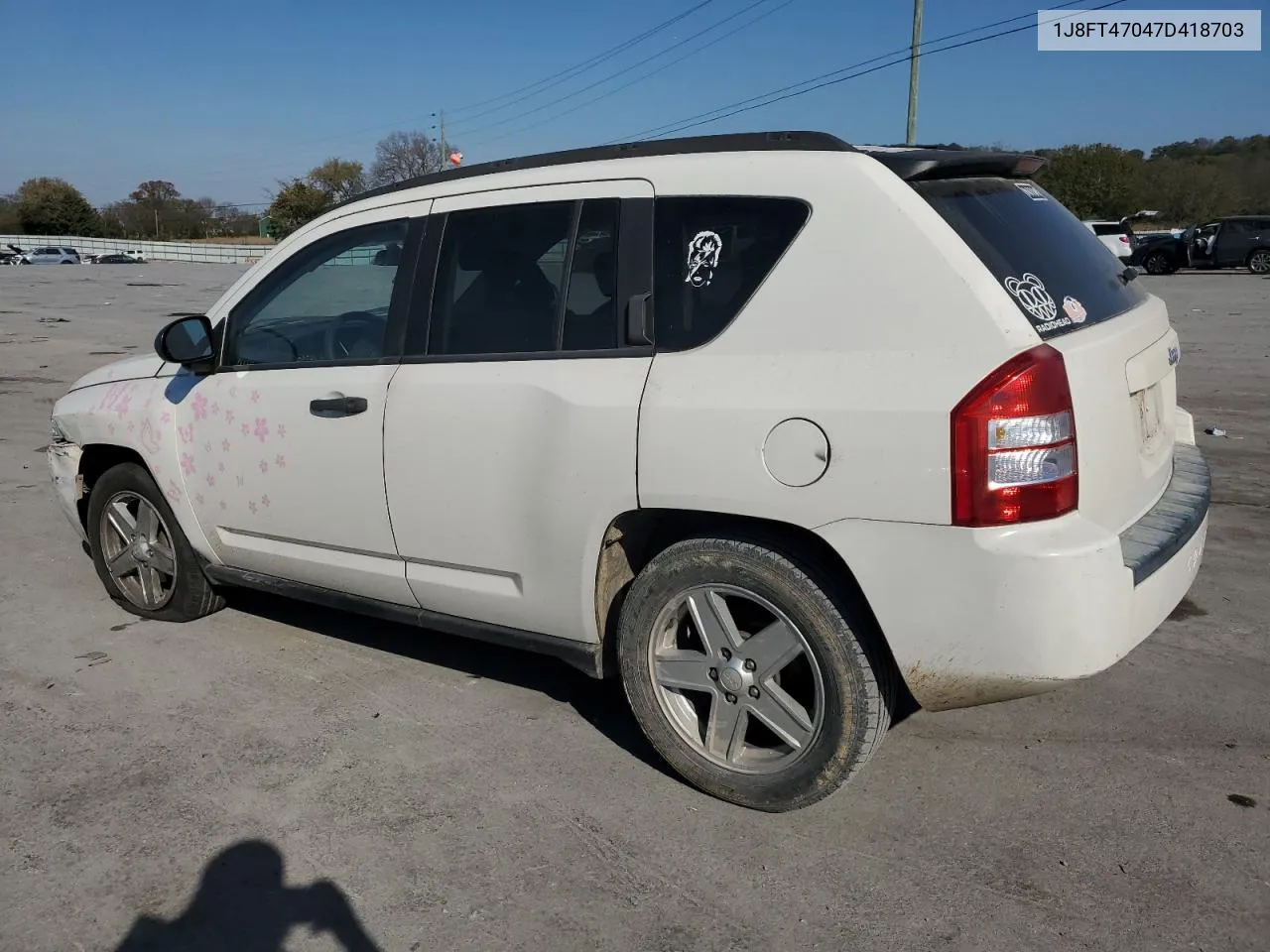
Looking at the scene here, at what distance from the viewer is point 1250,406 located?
9.53 metres

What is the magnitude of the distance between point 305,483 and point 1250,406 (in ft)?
28.4

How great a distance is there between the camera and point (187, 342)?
4359mm

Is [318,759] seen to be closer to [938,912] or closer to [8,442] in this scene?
[938,912]

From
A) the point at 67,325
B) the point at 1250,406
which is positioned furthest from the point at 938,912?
the point at 67,325

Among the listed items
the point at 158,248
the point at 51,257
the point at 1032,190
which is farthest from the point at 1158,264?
the point at 158,248

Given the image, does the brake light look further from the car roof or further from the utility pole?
the utility pole

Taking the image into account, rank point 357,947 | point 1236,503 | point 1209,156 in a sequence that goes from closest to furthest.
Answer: point 357,947 → point 1236,503 → point 1209,156

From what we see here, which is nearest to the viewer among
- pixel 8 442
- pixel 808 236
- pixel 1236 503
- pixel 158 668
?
pixel 808 236

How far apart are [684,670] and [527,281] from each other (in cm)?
139

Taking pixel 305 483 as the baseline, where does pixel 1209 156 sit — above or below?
above

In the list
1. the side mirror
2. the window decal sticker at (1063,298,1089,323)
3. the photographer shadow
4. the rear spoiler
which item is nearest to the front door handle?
the side mirror

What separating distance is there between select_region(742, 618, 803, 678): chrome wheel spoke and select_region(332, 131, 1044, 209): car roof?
1.33 meters

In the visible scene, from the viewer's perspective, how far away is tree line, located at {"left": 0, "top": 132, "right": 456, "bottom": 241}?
7362cm

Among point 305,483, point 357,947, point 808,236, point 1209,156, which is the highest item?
point 1209,156
